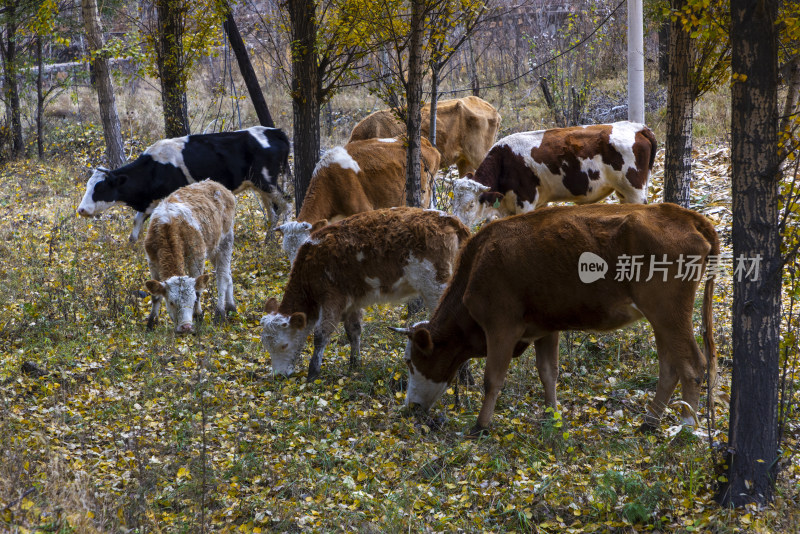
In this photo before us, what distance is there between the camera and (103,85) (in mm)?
15359

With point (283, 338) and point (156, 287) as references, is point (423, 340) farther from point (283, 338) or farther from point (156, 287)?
point (156, 287)

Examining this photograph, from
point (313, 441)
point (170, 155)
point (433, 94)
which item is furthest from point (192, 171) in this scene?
point (313, 441)

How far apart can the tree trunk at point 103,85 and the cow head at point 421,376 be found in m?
10.6

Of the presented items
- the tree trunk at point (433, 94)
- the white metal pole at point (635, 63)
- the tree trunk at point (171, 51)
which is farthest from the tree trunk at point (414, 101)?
the tree trunk at point (171, 51)

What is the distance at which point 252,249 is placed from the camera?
1286cm

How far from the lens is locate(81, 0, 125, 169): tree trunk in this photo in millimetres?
14969

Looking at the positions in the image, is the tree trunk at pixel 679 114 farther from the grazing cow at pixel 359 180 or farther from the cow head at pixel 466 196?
the grazing cow at pixel 359 180

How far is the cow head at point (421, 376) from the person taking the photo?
21.7 ft

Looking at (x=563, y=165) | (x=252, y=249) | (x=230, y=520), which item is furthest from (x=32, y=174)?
(x=230, y=520)

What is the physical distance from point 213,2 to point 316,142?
4071 millimetres

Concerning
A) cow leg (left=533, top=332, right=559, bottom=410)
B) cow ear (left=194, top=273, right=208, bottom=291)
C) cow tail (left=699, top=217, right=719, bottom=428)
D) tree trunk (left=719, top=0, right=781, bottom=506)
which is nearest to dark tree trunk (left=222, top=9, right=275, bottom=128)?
cow ear (left=194, top=273, right=208, bottom=291)

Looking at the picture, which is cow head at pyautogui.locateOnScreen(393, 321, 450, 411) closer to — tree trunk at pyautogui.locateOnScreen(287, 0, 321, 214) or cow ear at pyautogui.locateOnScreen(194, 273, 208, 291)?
cow ear at pyautogui.locateOnScreen(194, 273, 208, 291)

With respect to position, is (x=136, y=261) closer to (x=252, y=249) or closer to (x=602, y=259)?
(x=252, y=249)

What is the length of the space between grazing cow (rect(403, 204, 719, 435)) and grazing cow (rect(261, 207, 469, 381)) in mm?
750
